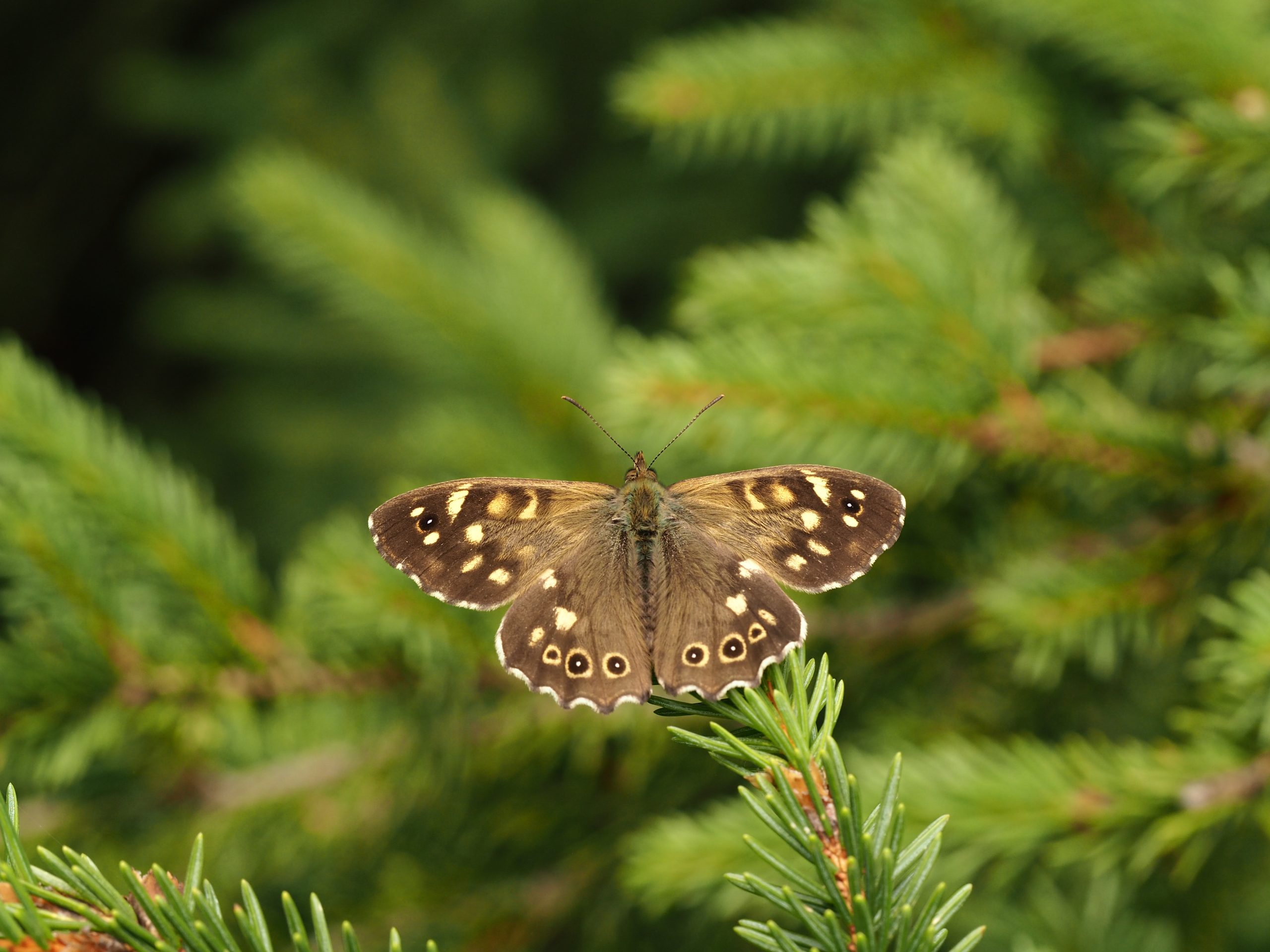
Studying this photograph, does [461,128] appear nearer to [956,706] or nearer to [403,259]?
[403,259]

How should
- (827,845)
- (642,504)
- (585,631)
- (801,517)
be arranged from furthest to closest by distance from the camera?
(642,504) → (801,517) → (585,631) → (827,845)

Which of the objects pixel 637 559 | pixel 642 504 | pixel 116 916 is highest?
pixel 642 504

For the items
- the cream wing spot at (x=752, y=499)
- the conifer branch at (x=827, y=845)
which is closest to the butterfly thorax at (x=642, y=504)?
the cream wing spot at (x=752, y=499)

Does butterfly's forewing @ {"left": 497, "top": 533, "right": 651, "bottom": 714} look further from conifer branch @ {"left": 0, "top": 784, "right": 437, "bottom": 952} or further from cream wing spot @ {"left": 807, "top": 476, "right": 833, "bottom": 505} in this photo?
conifer branch @ {"left": 0, "top": 784, "right": 437, "bottom": 952}

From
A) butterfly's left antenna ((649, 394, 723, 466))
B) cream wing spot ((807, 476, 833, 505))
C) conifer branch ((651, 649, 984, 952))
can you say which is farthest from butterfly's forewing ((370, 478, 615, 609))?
conifer branch ((651, 649, 984, 952))

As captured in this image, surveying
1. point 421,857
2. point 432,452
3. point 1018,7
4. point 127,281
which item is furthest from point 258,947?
point 127,281

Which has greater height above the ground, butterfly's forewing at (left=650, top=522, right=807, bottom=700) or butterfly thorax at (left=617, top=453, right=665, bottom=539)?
butterfly thorax at (left=617, top=453, right=665, bottom=539)

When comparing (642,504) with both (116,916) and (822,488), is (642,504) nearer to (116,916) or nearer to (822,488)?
(822,488)

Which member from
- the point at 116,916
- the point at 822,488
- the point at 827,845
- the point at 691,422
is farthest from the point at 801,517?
the point at 116,916
